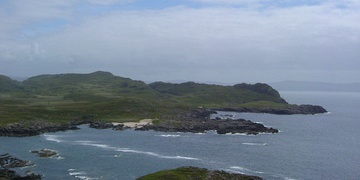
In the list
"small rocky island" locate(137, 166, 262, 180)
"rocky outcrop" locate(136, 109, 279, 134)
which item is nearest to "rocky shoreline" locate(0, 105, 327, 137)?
"rocky outcrop" locate(136, 109, 279, 134)

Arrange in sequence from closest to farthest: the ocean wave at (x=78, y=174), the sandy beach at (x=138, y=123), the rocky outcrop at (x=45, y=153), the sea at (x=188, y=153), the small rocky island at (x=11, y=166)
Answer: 1. the small rocky island at (x=11, y=166)
2. the ocean wave at (x=78, y=174)
3. the sea at (x=188, y=153)
4. the rocky outcrop at (x=45, y=153)
5. the sandy beach at (x=138, y=123)

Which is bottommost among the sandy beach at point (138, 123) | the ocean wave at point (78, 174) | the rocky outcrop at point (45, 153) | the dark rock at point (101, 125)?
the ocean wave at point (78, 174)

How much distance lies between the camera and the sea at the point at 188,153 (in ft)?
309

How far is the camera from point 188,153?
380 feet

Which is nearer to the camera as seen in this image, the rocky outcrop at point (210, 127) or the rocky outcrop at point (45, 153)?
the rocky outcrop at point (45, 153)

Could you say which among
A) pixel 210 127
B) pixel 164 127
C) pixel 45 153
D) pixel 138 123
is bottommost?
pixel 45 153

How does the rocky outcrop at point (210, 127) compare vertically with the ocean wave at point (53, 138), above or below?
above

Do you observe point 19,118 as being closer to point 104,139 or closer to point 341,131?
point 104,139

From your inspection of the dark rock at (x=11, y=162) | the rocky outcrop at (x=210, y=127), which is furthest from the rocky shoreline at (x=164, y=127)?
the dark rock at (x=11, y=162)

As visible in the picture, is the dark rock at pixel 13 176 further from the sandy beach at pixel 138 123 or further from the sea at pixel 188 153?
the sandy beach at pixel 138 123

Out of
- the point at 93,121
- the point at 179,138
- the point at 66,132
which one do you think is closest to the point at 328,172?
the point at 179,138

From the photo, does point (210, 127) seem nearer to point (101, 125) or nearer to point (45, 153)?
point (101, 125)

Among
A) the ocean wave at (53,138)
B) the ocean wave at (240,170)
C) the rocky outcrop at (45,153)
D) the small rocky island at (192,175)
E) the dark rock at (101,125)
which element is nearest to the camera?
the small rocky island at (192,175)

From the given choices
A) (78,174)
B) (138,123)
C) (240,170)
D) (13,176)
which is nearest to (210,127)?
(138,123)
